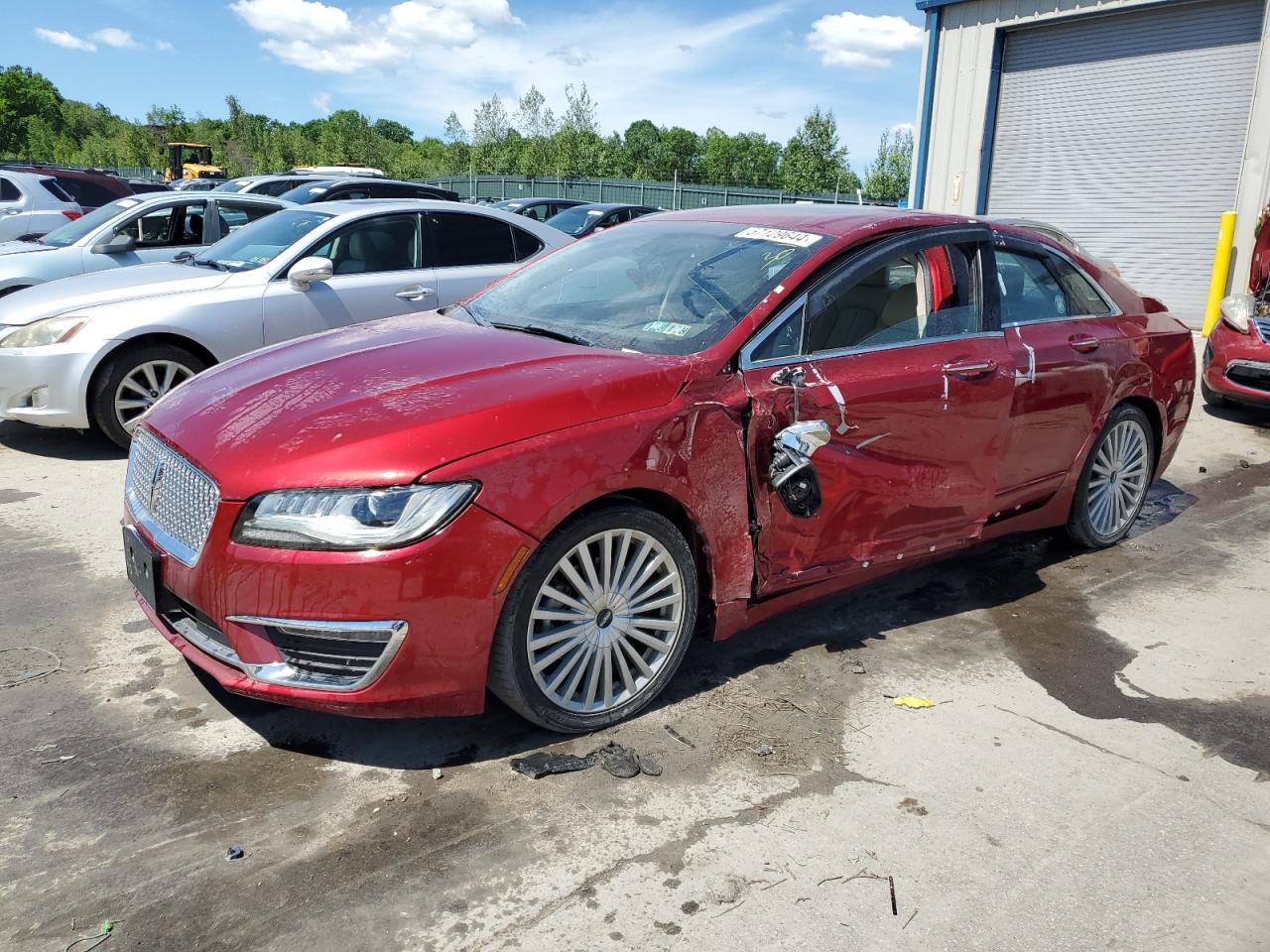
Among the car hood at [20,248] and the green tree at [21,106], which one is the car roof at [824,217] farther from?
the green tree at [21,106]

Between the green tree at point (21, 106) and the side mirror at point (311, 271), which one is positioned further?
the green tree at point (21, 106)

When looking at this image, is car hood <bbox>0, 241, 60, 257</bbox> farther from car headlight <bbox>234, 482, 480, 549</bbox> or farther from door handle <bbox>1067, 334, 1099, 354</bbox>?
door handle <bbox>1067, 334, 1099, 354</bbox>

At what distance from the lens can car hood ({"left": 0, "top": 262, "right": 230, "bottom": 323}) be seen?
21.1ft

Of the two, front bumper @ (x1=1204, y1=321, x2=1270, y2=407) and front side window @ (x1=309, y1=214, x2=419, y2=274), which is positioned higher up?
front side window @ (x1=309, y1=214, x2=419, y2=274)

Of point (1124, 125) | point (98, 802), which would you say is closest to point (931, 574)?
point (98, 802)

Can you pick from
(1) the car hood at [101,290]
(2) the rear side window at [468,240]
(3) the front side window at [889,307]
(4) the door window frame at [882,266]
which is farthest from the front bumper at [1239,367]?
(1) the car hood at [101,290]

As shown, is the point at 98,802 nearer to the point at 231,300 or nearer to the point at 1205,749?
the point at 1205,749

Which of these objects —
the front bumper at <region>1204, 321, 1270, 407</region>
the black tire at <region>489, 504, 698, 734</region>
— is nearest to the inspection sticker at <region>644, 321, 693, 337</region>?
the black tire at <region>489, 504, 698, 734</region>

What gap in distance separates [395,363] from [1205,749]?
3014mm

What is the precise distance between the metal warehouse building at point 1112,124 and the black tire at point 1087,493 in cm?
880

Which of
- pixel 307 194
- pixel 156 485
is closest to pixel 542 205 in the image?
pixel 307 194

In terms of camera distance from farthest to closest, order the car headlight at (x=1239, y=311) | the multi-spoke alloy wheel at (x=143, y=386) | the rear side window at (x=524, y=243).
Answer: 1. the car headlight at (x=1239, y=311)
2. the rear side window at (x=524, y=243)
3. the multi-spoke alloy wheel at (x=143, y=386)

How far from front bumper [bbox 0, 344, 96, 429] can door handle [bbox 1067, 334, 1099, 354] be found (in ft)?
18.5

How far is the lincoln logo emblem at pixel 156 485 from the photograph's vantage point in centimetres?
319
